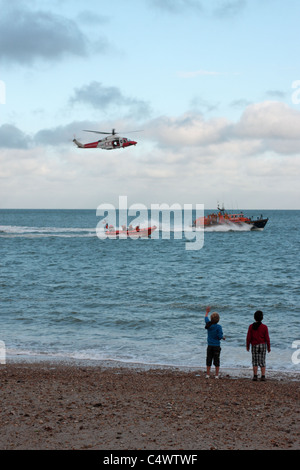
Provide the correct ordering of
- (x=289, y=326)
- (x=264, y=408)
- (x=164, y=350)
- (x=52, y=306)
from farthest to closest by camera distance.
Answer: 1. (x=52, y=306)
2. (x=289, y=326)
3. (x=164, y=350)
4. (x=264, y=408)

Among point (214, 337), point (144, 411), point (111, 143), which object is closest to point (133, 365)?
point (214, 337)

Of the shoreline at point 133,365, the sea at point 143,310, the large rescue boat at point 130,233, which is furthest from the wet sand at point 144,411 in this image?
the large rescue boat at point 130,233

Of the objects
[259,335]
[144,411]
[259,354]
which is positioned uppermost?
[259,335]

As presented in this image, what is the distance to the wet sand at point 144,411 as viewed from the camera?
7766 millimetres

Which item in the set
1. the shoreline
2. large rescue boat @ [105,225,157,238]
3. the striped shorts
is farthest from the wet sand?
large rescue boat @ [105,225,157,238]

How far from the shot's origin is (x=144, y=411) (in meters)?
9.23

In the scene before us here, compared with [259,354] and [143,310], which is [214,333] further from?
[143,310]

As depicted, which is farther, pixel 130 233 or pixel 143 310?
pixel 130 233

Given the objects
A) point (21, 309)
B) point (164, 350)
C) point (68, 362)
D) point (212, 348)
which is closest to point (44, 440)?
point (212, 348)

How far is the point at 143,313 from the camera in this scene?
22.1 meters

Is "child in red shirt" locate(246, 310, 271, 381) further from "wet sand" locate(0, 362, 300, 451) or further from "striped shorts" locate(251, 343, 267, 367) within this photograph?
"wet sand" locate(0, 362, 300, 451)

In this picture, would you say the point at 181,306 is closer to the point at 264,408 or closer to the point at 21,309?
the point at 21,309

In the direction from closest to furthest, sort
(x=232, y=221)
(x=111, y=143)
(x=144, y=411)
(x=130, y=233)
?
(x=144, y=411) → (x=111, y=143) → (x=130, y=233) → (x=232, y=221)

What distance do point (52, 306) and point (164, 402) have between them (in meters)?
14.6
